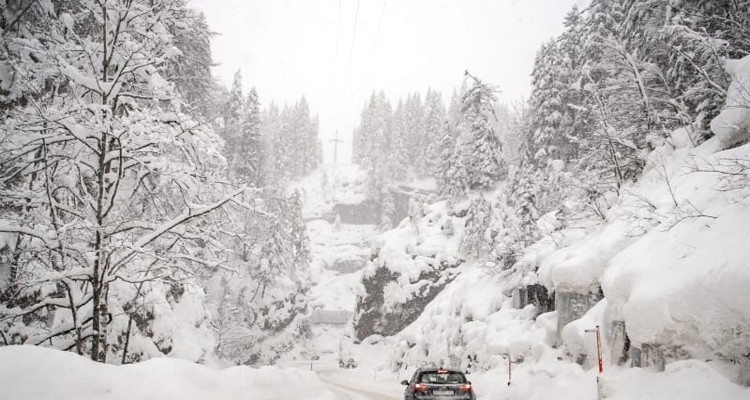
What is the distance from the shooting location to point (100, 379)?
6.00 meters

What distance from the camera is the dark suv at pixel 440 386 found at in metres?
10.1

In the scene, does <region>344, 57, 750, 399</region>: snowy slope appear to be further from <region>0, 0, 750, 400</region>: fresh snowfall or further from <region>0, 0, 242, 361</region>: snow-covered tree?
<region>0, 0, 242, 361</region>: snow-covered tree

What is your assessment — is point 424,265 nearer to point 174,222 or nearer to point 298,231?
point 298,231

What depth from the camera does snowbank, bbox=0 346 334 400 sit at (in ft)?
17.3

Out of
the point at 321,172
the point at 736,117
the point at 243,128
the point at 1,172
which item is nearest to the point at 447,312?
the point at 736,117

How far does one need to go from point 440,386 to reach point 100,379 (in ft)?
22.6

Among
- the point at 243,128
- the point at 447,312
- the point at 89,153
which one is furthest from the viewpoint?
the point at 243,128

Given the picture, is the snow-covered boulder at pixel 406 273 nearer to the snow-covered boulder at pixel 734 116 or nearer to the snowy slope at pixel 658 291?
the snowy slope at pixel 658 291

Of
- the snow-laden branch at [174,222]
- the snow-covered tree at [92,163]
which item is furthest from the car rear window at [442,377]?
the snow-laden branch at [174,222]

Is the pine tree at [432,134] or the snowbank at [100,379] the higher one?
the pine tree at [432,134]

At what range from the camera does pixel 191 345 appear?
47.7 ft

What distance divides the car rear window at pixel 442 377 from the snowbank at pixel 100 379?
4.00 metres

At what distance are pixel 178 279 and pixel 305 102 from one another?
10633cm

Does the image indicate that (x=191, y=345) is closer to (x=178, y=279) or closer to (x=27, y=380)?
(x=178, y=279)
